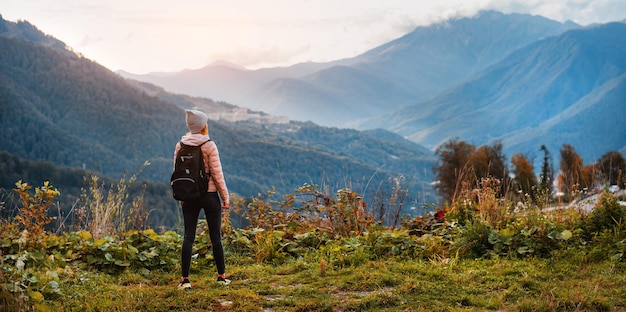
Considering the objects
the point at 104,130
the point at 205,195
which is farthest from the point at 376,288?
the point at 104,130

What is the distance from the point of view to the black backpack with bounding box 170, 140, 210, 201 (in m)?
5.08

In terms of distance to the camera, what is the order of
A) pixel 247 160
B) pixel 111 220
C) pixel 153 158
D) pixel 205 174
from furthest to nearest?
pixel 247 160 < pixel 153 158 < pixel 111 220 < pixel 205 174

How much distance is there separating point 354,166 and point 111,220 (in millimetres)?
128687

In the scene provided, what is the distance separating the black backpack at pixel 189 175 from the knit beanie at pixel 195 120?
189 millimetres

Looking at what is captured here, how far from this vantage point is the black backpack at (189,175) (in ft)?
16.7

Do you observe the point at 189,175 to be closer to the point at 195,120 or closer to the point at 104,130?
the point at 195,120

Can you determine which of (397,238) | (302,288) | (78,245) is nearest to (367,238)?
(397,238)

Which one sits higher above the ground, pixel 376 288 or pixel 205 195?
pixel 205 195

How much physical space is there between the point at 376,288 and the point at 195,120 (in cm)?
231

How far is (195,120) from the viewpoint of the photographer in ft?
17.4

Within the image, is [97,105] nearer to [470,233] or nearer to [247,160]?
[247,160]

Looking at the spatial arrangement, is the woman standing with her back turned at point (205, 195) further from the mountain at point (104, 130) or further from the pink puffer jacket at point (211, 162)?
the mountain at point (104, 130)

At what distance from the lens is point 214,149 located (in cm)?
526

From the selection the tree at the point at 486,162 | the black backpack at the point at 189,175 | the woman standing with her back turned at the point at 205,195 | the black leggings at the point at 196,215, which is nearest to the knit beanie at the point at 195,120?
the woman standing with her back turned at the point at 205,195
